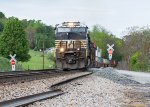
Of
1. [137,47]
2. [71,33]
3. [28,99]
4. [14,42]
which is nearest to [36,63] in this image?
[14,42]

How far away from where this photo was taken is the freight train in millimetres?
34562

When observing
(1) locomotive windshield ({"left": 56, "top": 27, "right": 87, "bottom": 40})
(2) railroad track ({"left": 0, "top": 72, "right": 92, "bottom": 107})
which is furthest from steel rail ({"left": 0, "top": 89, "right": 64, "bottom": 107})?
(1) locomotive windshield ({"left": 56, "top": 27, "right": 87, "bottom": 40})

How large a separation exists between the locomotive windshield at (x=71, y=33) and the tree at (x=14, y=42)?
65595 mm

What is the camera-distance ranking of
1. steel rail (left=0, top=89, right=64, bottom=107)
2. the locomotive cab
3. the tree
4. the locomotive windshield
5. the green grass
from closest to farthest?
steel rail (left=0, top=89, right=64, bottom=107), the locomotive cab, the locomotive windshield, the green grass, the tree

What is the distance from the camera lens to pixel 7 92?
12.8 m

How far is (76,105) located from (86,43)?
909 inches

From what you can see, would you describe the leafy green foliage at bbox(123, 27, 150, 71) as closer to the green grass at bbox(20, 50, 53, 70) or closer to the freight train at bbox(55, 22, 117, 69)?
the green grass at bbox(20, 50, 53, 70)

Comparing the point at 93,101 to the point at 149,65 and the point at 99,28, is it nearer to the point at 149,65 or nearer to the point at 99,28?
the point at 149,65

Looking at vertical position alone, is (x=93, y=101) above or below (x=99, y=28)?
below

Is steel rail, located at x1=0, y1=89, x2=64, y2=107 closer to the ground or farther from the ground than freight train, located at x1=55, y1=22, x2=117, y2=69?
closer to the ground

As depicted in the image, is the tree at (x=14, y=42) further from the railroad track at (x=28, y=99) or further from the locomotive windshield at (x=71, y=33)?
the railroad track at (x=28, y=99)

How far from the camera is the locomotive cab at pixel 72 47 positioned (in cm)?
3453

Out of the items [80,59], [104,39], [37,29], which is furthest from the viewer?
[37,29]

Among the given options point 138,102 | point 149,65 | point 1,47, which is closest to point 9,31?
point 1,47
